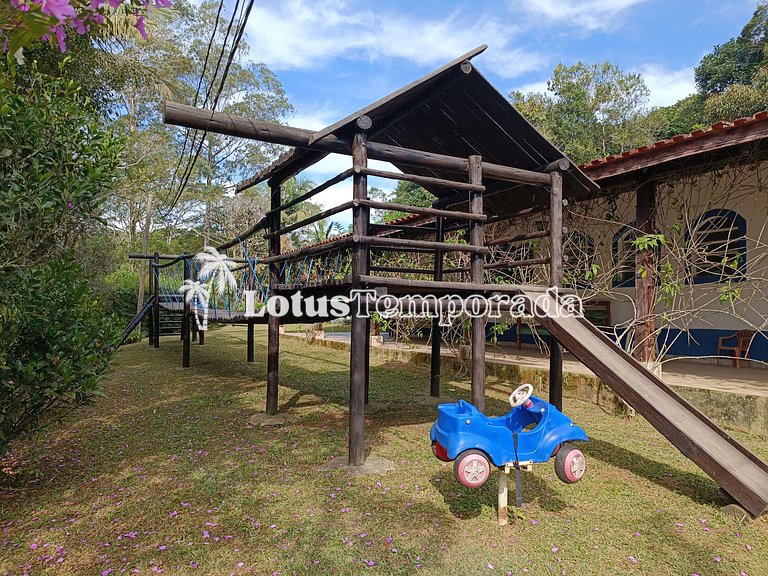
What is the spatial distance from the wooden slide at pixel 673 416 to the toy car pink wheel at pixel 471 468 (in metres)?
1.43

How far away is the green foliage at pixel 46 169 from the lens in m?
3.12

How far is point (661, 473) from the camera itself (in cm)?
437

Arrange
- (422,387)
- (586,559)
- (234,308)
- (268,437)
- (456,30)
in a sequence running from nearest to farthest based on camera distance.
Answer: (586,559), (268,437), (456,30), (422,387), (234,308)

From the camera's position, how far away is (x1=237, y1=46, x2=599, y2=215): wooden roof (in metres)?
4.72

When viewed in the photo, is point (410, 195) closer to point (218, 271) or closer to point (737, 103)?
point (737, 103)

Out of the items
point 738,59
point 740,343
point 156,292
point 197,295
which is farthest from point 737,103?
point 156,292

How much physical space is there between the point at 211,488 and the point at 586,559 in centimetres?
286

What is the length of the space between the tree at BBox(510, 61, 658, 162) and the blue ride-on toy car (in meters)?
27.3

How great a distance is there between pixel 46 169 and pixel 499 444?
3725mm

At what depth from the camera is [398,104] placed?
4.82 metres

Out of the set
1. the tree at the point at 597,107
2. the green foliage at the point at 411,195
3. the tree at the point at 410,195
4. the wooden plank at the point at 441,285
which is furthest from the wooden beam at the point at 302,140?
the tree at the point at 597,107

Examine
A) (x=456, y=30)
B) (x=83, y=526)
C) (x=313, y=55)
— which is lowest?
(x=83, y=526)

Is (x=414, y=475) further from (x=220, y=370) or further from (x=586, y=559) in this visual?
(x=220, y=370)

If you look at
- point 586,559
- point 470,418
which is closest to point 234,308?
point 470,418
